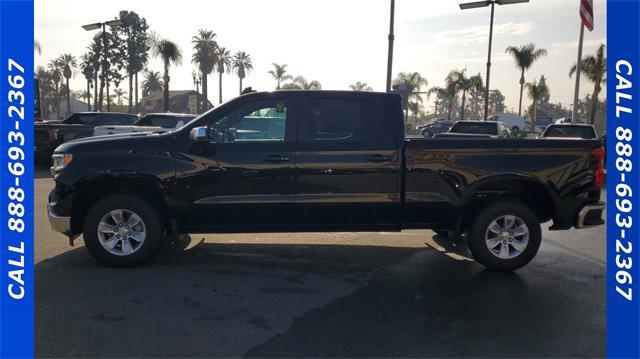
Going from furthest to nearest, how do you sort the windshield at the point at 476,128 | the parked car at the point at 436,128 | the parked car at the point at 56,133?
the parked car at the point at 436,128 < the windshield at the point at 476,128 < the parked car at the point at 56,133

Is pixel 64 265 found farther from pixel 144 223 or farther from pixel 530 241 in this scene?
pixel 530 241

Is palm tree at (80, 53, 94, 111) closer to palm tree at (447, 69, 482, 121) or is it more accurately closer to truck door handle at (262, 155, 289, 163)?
palm tree at (447, 69, 482, 121)

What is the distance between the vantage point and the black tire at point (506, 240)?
5.76 metres

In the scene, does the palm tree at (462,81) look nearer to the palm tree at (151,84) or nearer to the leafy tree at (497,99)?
the palm tree at (151,84)

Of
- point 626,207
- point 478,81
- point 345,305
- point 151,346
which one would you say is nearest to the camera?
point 626,207

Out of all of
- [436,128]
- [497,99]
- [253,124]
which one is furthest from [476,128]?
[497,99]

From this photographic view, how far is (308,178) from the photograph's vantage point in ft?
18.4

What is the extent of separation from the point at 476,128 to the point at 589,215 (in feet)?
43.8

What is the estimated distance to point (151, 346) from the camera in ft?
12.4

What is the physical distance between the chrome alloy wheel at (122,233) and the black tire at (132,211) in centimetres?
4

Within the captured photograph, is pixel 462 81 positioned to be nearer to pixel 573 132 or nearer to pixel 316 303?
pixel 573 132

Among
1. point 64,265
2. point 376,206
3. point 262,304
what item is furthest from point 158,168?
point 376,206

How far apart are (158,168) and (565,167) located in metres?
4.56

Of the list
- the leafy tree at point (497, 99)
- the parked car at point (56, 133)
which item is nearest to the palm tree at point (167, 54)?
the parked car at point (56, 133)
